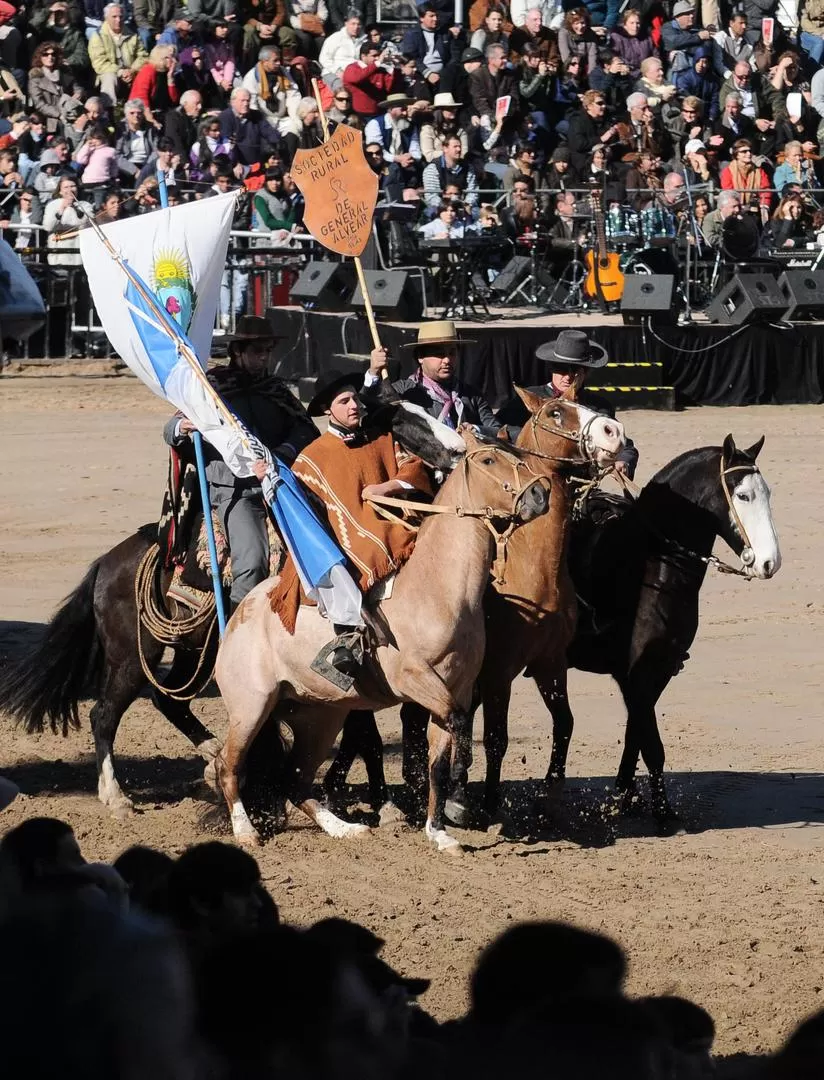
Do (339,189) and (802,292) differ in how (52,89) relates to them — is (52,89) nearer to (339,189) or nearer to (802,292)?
(802,292)

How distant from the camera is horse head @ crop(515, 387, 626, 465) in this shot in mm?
8562

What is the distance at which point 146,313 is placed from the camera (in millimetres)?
8953

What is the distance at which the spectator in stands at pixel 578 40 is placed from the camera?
93.3 ft

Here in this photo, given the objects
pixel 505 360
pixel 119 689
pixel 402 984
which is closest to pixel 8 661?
pixel 119 689

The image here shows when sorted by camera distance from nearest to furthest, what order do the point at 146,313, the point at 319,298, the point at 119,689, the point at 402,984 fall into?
the point at 402,984 → the point at 146,313 → the point at 119,689 → the point at 319,298

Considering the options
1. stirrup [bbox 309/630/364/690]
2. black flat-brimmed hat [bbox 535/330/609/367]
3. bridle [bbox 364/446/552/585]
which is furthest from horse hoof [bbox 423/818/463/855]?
black flat-brimmed hat [bbox 535/330/609/367]

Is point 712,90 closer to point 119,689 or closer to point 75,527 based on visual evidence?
point 75,527

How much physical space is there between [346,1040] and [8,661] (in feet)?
27.7

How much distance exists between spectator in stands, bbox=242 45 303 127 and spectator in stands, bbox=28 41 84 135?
2518 mm

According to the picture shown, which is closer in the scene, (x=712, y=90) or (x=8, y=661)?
(x=8, y=661)

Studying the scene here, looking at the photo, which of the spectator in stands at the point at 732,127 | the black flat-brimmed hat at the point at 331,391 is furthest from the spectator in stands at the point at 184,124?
the black flat-brimmed hat at the point at 331,391

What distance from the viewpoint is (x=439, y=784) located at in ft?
27.8

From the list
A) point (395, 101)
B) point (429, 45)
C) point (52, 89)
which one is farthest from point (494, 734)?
point (429, 45)

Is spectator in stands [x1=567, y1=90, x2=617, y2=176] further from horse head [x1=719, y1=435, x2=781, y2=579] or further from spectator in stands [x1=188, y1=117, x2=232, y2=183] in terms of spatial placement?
horse head [x1=719, y1=435, x2=781, y2=579]
